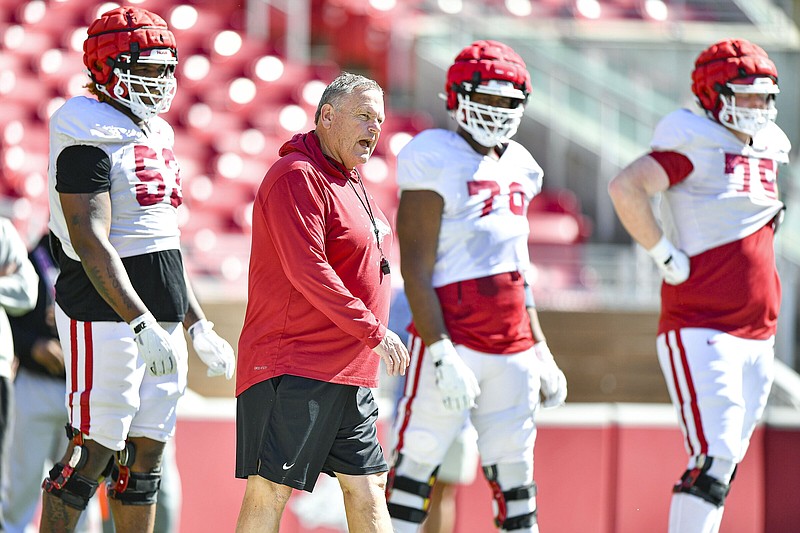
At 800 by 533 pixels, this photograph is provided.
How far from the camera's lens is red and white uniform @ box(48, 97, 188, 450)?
168 inches

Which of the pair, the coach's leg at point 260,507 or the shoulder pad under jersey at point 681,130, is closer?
the coach's leg at point 260,507

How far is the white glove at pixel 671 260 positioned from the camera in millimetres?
4863

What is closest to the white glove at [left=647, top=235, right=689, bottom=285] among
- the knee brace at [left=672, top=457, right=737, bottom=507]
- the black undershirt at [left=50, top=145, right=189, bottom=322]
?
the knee brace at [left=672, top=457, right=737, bottom=507]

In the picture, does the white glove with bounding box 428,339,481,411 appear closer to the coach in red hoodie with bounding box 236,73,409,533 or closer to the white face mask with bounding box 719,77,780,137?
the coach in red hoodie with bounding box 236,73,409,533

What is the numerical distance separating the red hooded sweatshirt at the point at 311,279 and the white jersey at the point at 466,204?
1.99 feet

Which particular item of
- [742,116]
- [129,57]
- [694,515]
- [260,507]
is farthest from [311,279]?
[742,116]

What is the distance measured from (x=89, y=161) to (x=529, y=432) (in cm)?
181

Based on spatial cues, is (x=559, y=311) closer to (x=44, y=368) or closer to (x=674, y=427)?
(x=674, y=427)

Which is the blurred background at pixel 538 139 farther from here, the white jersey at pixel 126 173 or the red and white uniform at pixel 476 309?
the white jersey at pixel 126 173

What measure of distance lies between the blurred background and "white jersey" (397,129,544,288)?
40.5 inches

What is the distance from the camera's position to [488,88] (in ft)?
15.6

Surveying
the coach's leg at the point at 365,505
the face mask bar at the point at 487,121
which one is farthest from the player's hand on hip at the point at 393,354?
the face mask bar at the point at 487,121

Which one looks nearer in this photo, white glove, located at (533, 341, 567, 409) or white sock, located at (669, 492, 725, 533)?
white sock, located at (669, 492, 725, 533)

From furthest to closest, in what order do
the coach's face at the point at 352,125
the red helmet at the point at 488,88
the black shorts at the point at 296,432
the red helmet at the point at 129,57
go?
1. the red helmet at the point at 488,88
2. the red helmet at the point at 129,57
3. the coach's face at the point at 352,125
4. the black shorts at the point at 296,432
